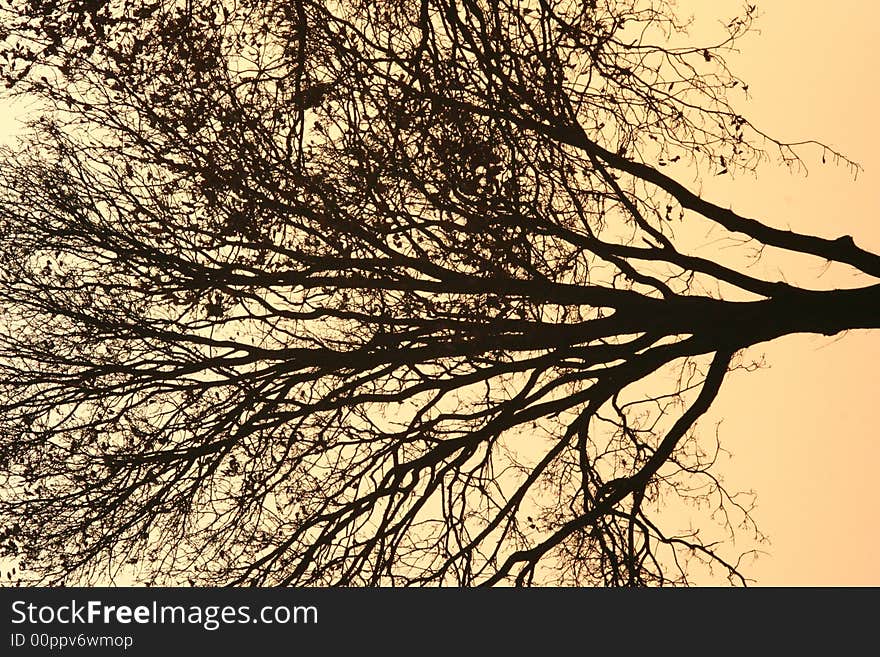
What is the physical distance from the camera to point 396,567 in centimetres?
796

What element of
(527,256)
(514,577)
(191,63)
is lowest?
(514,577)

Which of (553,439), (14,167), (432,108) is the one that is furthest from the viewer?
(14,167)

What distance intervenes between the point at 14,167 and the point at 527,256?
14.9 feet

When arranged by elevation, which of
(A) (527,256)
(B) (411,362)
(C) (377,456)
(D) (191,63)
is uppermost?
(D) (191,63)

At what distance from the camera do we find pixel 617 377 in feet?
27.5

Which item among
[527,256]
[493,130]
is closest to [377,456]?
[527,256]

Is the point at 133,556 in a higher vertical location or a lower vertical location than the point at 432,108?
lower

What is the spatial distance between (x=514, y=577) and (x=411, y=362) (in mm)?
1829

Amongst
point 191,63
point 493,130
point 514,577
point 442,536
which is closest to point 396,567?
point 442,536

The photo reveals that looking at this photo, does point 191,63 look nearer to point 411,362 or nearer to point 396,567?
point 411,362

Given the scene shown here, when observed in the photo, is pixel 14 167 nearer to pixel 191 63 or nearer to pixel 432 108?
pixel 191 63

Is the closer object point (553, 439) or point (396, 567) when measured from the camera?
point (396, 567)

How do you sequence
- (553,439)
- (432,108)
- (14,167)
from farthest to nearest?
1. (14,167)
2. (553,439)
3. (432,108)

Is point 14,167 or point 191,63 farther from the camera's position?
point 14,167
